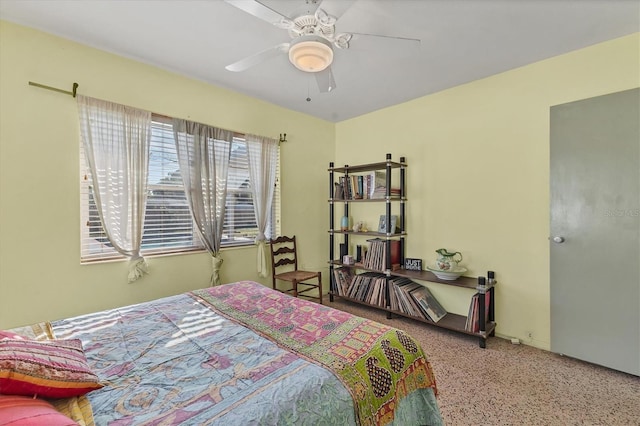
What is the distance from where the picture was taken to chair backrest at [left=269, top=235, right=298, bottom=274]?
11.1 feet

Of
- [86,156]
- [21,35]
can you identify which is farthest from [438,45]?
[21,35]

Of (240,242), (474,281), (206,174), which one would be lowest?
(474,281)

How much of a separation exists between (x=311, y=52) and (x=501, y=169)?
2.16 m

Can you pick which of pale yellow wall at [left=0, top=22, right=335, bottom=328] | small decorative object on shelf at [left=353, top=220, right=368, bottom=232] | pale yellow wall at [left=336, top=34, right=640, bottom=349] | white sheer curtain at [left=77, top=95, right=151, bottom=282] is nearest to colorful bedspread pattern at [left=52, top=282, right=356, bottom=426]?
pale yellow wall at [left=0, top=22, right=335, bottom=328]

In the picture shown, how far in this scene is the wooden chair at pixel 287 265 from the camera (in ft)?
10.9

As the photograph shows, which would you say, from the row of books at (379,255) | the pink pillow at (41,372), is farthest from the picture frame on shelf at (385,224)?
the pink pillow at (41,372)

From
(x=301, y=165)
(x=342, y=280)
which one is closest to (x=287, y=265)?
(x=342, y=280)

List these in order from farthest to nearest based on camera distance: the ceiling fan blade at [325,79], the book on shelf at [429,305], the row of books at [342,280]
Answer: the row of books at [342,280]
the book on shelf at [429,305]
the ceiling fan blade at [325,79]

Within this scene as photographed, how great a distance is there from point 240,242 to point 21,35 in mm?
2347

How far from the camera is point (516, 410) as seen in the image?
1.75 metres

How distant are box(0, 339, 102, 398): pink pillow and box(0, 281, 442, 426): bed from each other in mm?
46

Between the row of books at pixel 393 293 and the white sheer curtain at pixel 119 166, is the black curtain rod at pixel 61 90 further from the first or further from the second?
the row of books at pixel 393 293

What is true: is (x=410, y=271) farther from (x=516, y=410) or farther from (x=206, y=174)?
(x=206, y=174)

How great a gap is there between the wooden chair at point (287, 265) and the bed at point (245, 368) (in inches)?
58.9
